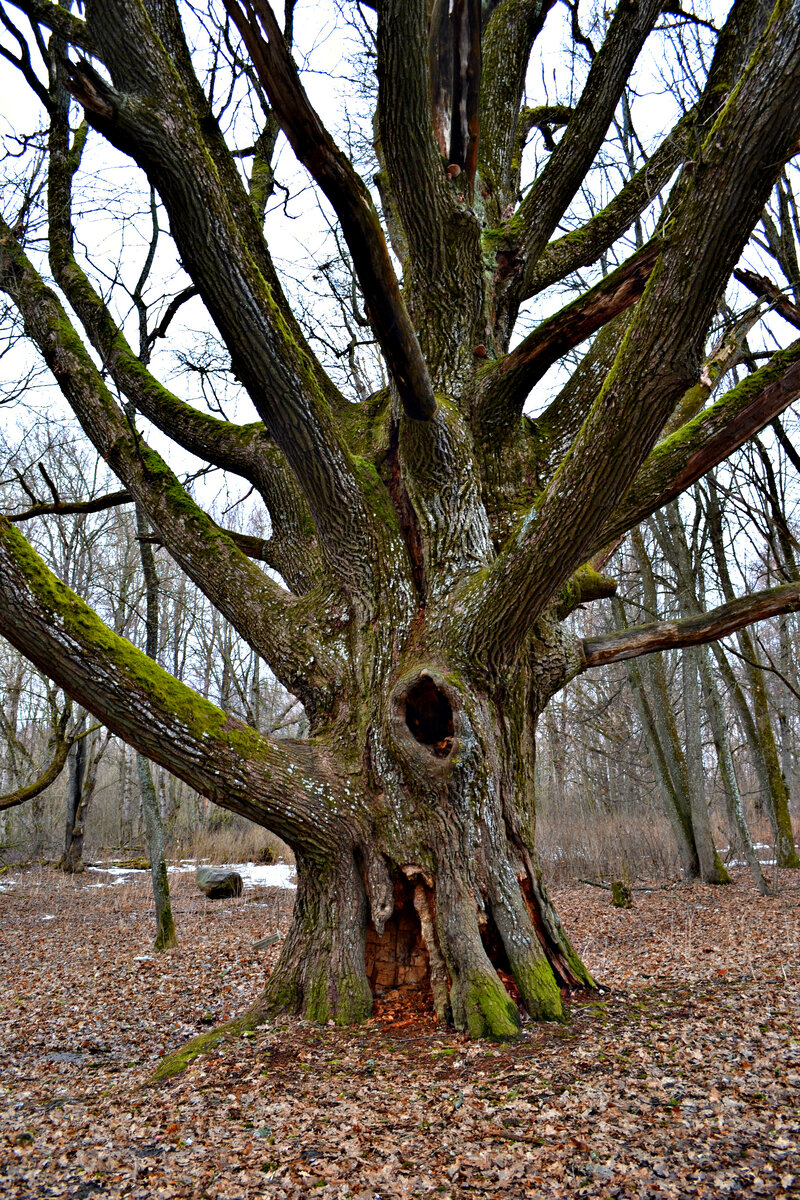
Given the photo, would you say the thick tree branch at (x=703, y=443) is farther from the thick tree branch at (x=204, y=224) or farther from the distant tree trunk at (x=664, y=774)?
the distant tree trunk at (x=664, y=774)

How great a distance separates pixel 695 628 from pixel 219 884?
9460 millimetres

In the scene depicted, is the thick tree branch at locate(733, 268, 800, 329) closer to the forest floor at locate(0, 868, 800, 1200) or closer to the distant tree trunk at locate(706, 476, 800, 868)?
the forest floor at locate(0, 868, 800, 1200)

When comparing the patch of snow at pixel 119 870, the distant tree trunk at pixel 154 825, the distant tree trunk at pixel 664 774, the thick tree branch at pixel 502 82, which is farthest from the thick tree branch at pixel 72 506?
the patch of snow at pixel 119 870

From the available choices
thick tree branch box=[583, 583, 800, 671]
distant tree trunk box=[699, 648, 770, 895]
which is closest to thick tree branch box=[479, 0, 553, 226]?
thick tree branch box=[583, 583, 800, 671]

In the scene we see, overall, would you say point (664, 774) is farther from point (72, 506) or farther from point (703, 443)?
point (72, 506)

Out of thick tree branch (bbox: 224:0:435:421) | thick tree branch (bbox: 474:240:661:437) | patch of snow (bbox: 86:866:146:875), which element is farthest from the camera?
patch of snow (bbox: 86:866:146:875)

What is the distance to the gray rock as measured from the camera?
36.8 ft

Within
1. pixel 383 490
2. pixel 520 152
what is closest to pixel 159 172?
pixel 383 490

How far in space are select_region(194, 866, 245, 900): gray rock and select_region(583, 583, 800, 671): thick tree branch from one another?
8.91m

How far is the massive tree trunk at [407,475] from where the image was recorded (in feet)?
9.73

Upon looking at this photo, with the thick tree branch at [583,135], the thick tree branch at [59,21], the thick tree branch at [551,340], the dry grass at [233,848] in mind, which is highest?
the thick tree branch at [583,135]

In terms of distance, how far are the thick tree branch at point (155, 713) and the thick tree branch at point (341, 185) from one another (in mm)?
2094

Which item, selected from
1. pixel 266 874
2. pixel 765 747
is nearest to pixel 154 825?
pixel 266 874

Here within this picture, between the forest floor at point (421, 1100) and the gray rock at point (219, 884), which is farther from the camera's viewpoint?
the gray rock at point (219, 884)
